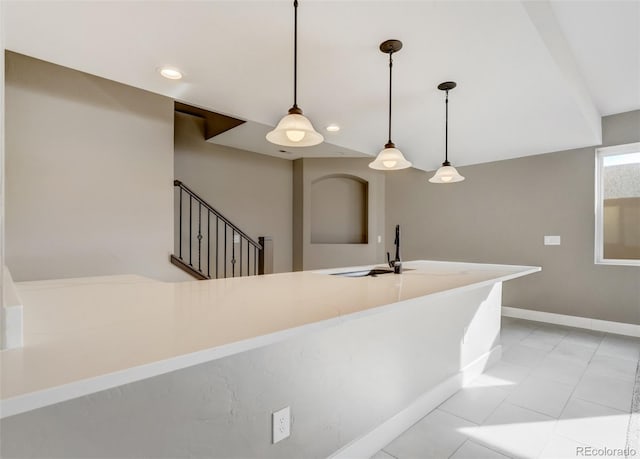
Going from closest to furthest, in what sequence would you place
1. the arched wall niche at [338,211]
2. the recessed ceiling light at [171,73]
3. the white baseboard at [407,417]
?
the white baseboard at [407,417] → the recessed ceiling light at [171,73] → the arched wall niche at [338,211]

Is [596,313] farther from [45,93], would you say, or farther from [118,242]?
[45,93]

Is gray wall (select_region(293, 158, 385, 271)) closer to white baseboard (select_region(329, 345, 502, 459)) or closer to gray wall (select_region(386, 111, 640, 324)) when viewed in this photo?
gray wall (select_region(386, 111, 640, 324))

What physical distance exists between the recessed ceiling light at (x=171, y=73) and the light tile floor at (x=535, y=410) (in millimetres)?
2752

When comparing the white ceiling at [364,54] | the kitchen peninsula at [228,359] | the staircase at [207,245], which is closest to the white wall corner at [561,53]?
the white ceiling at [364,54]

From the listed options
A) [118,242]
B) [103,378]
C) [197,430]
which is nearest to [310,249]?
[118,242]

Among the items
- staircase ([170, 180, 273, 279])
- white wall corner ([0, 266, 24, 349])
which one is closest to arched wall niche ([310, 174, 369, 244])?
staircase ([170, 180, 273, 279])

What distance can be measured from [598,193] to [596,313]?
1.44 meters

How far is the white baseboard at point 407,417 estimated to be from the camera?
1.59 meters

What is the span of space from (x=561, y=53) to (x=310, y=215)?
164 inches

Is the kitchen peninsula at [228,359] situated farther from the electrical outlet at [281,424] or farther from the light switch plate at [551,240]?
the light switch plate at [551,240]

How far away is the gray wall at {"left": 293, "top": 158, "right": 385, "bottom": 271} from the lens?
5.63 m

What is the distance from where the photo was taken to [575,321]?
3943mm

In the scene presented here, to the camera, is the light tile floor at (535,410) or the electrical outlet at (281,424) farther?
the light tile floor at (535,410)

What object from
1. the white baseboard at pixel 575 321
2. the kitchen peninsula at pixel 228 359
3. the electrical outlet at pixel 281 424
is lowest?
the white baseboard at pixel 575 321
